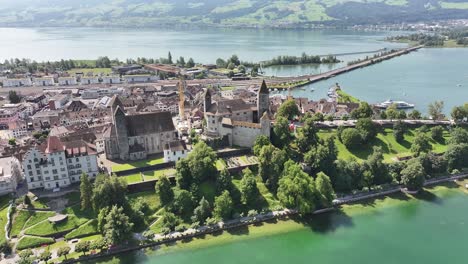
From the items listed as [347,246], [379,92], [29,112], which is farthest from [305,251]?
[379,92]

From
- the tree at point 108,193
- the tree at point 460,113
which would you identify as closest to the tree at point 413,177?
the tree at point 460,113

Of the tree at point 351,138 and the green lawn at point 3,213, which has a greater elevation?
the tree at point 351,138

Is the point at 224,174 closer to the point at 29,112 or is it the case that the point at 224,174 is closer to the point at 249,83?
the point at 29,112

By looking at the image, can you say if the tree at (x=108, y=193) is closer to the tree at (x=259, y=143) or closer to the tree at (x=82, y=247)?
the tree at (x=82, y=247)

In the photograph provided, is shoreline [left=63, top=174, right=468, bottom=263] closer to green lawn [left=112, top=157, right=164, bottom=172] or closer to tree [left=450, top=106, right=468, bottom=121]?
green lawn [left=112, top=157, right=164, bottom=172]

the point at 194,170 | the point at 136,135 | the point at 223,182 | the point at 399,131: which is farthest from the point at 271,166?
the point at 399,131

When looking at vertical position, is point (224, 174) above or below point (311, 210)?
above
